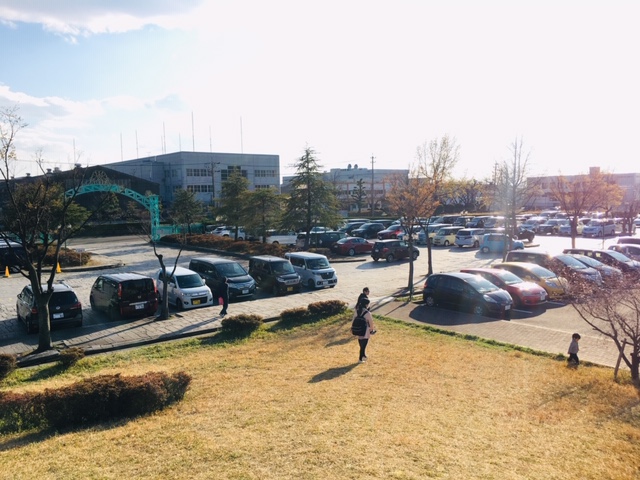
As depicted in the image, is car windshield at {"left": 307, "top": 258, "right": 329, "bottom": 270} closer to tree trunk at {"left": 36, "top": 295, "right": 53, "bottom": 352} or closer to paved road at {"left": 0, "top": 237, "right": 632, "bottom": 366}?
paved road at {"left": 0, "top": 237, "right": 632, "bottom": 366}

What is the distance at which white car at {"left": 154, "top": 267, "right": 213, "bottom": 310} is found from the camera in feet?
60.3

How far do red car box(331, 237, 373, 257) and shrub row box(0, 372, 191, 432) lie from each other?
26.1 metres

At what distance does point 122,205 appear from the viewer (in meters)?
63.1

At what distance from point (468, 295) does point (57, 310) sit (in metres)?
13.2

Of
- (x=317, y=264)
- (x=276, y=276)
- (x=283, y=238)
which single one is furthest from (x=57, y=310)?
(x=283, y=238)

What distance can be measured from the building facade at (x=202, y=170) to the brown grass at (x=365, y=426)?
64530 millimetres

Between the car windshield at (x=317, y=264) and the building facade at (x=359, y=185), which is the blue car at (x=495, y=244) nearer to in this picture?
the car windshield at (x=317, y=264)

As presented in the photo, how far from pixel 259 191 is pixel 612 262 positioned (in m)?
22.8

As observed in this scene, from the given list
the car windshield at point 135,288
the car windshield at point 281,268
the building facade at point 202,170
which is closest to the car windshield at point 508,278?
the car windshield at point 281,268

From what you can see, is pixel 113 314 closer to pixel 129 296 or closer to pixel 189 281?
pixel 129 296

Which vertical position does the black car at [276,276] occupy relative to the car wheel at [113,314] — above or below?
above

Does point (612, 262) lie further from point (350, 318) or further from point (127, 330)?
point (127, 330)

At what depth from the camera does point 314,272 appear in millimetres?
22656

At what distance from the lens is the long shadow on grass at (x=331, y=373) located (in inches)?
416
